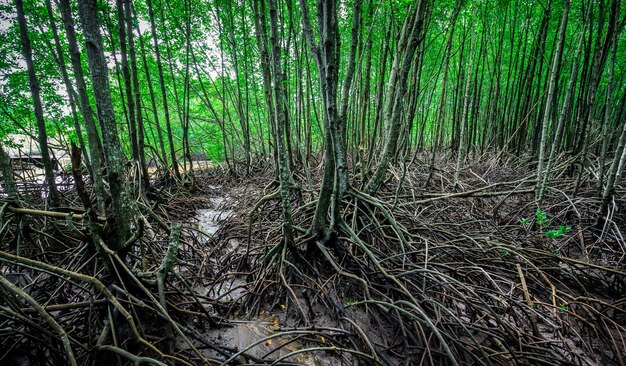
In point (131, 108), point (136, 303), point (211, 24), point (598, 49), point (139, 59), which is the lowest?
point (136, 303)

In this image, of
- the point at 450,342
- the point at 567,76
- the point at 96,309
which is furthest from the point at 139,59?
the point at 567,76

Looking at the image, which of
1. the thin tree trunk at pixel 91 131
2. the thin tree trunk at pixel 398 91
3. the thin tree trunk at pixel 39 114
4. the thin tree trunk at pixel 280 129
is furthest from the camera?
the thin tree trunk at pixel 39 114

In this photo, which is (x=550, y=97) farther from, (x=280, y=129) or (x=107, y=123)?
(x=107, y=123)

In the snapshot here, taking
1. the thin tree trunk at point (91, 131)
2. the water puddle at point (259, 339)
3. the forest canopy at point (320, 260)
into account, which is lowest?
the water puddle at point (259, 339)

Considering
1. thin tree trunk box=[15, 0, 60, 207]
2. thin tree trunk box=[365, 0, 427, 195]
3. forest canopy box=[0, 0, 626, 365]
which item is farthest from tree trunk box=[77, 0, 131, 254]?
thin tree trunk box=[365, 0, 427, 195]

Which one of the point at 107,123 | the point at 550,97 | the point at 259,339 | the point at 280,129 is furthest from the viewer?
the point at 550,97

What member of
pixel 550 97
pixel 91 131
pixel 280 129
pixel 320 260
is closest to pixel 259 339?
pixel 320 260

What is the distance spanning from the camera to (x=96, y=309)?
1621 mm

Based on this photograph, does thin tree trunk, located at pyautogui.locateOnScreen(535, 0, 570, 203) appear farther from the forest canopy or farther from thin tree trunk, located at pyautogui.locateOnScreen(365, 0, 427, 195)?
thin tree trunk, located at pyautogui.locateOnScreen(365, 0, 427, 195)

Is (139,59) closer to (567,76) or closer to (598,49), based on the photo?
(598,49)

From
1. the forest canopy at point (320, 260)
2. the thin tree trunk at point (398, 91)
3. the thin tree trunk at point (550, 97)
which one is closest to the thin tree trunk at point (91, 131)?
the forest canopy at point (320, 260)

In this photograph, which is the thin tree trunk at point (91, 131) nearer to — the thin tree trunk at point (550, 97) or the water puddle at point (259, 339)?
the water puddle at point (259, 339)

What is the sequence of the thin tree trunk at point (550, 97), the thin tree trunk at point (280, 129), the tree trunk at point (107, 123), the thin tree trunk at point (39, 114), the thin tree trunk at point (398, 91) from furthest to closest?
1. the thin tree trunk at point (550, 97)
2. the thin tree trunk at point (39, 114)
3. the thin tree trunk at point (398, 91)
4. the thin tree trunk at point (280, 129)
5. the tree trunk at point (107, 123)

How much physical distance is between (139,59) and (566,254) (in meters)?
9.80
